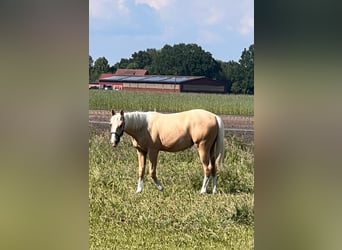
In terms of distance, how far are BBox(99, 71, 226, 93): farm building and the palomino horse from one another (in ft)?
0.38

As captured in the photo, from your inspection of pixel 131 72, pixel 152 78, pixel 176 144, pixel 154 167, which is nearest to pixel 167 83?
pixel 152 78

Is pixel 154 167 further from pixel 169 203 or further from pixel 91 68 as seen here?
pixel 91 68

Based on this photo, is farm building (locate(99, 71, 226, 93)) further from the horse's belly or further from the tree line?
the horse's belly

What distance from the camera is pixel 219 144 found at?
7.37 ft

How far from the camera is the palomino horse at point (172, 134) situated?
2240 mm

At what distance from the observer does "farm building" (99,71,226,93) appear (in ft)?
7.37

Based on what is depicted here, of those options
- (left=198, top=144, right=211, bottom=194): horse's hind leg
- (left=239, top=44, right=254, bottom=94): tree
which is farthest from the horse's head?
(left=239, top=44, right=254, bottom=94): tree

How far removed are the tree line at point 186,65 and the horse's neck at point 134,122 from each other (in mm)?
214

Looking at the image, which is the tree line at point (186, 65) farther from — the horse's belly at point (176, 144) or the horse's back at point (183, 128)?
the horse's belly at point (176, 144)
